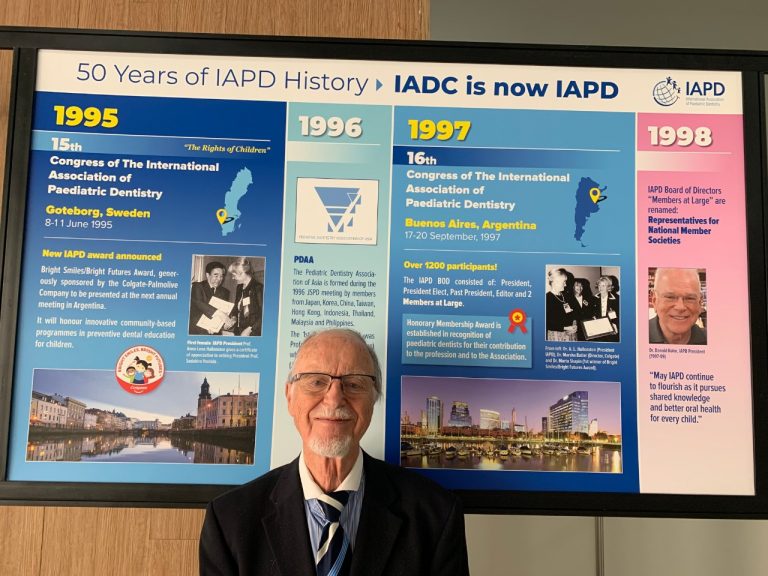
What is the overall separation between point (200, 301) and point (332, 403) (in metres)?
0.60

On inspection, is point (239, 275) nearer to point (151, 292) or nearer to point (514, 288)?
point (151, 292)

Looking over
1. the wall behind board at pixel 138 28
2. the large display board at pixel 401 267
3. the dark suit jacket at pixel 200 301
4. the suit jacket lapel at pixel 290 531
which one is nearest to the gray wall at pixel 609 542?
the wall behind board at pixel 138 28

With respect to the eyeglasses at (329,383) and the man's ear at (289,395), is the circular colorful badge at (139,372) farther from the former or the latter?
the eyeglasses at (329,383)

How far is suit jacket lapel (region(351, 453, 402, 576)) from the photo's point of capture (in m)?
1.72

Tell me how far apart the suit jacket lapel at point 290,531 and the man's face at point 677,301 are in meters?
1.25

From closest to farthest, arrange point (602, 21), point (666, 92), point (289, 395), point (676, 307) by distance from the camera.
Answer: point (289, 395), point (676, 307), point (666, 92), point (602, 21)

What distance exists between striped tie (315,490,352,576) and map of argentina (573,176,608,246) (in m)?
1.12

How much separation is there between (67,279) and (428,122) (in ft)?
4.18

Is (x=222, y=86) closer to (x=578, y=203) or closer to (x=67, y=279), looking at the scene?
(x=67, y=279)

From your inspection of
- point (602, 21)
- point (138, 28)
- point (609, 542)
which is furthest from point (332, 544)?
point (602, 21)

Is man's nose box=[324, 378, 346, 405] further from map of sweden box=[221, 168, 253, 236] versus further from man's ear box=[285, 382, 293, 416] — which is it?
map of sweden box=[221, 168, 253, 236]

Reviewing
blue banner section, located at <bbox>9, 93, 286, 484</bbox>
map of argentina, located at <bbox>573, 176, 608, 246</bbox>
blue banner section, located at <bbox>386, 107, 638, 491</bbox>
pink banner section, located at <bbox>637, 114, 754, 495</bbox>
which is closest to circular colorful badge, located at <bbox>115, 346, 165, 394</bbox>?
blue banner section, located at <bbox>9, 93, 286, 484</bbox>

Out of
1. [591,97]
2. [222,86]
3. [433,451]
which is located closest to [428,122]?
[591,97]

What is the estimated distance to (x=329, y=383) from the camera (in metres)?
1.80
